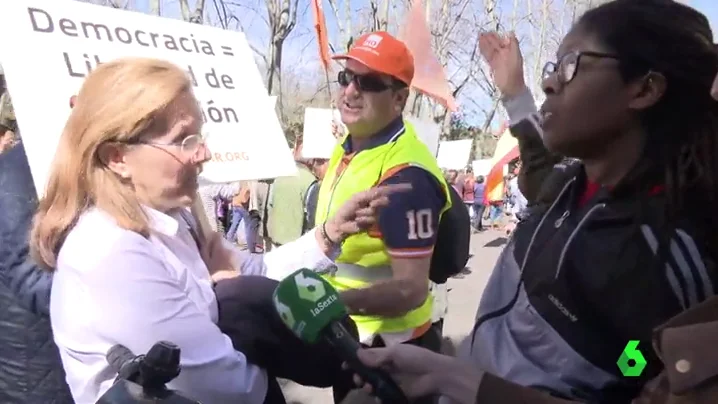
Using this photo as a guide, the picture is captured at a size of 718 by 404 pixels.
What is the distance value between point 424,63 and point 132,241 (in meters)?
3.49

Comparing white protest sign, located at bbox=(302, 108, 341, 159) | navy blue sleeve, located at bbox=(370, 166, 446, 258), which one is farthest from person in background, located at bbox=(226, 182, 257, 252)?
navy blue sleeve, located at bbox=(370, 166, 446, 258)

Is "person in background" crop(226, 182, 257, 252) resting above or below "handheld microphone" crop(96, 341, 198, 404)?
below

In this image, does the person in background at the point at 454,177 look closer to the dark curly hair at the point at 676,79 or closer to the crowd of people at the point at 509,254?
the crowd of people at the point at 509,254

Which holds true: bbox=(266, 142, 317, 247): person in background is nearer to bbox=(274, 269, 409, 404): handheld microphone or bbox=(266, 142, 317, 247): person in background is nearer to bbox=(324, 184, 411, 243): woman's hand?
bbox=(324, 184, 411, 243): woman's hand

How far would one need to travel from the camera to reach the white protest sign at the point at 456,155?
1866cm

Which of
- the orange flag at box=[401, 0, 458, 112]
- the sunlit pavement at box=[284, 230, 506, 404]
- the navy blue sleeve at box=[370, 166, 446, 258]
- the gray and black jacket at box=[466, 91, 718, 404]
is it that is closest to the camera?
the gray and black jacket at box=[466, 91, 718, 404]

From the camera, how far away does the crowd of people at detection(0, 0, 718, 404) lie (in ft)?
4.40

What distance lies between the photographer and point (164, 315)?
60.1 inches

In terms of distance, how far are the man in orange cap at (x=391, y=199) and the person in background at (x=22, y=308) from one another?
0.92 meters

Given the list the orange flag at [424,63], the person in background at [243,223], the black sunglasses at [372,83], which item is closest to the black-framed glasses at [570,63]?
the black sunglasses at [372,83]

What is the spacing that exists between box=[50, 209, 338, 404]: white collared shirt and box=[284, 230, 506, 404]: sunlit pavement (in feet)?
10.6

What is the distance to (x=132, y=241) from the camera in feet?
5.16

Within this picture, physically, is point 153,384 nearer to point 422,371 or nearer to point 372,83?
point 422,371

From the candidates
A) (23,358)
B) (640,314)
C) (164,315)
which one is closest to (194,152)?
(164,315)
